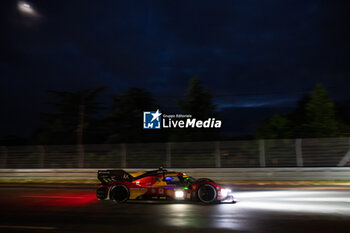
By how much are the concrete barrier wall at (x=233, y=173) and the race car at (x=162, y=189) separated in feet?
22.5

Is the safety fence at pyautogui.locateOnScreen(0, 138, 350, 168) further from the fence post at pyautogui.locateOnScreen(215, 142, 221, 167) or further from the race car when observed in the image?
the race car

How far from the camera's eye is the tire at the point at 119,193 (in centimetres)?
945

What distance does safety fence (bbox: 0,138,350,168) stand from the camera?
52.9ft

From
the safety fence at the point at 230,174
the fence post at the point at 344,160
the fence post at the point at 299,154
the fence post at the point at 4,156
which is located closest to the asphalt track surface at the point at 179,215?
the safety fence at the point at 230,174

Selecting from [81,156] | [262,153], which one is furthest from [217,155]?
[81,156]

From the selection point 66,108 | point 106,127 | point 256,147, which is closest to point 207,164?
point 256,147

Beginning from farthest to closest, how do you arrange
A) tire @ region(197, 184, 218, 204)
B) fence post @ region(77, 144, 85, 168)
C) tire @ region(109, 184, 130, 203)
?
fence post @ region(77, 144, 85, 168) < tire @ region(109, 184, 130, 203) < tire @ region(197, 184, 218, 204)

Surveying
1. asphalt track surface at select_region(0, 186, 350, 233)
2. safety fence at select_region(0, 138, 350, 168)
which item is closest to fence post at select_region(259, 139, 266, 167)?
safety fence at select_region(0, 138, 350, 168)

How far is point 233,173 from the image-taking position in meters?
16.3

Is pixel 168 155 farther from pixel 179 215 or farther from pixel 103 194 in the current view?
pixel 179 215

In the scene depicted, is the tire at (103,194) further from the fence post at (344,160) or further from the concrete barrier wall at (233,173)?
the fence post at (344,160)

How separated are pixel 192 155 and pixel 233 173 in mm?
2736

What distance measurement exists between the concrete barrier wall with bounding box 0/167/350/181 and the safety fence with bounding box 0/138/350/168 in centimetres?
83

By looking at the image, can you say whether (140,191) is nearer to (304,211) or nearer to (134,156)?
(304,211)
